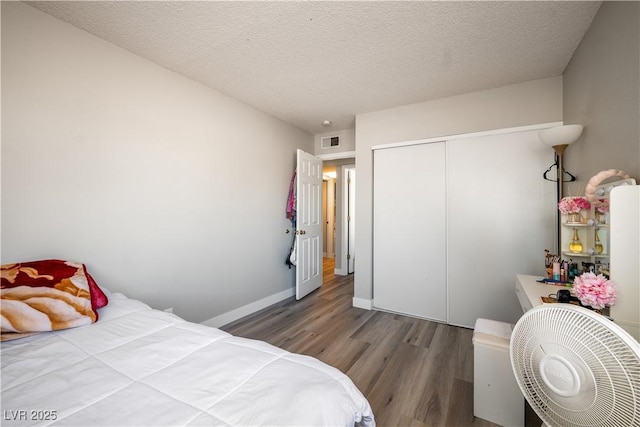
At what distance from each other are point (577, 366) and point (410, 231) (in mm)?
2248

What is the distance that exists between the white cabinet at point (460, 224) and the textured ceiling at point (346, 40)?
2.41ft

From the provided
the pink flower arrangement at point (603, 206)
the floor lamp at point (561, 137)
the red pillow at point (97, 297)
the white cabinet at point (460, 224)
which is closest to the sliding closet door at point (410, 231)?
the white cabinet at point (460, 224)

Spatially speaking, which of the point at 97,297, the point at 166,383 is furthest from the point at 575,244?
the point at 97,297

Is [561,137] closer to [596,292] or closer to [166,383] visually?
[596,292]

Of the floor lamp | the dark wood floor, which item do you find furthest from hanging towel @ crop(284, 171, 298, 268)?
the floor lamp

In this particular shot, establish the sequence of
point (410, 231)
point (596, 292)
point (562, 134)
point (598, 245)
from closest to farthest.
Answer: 1. point (596, 292)
2. point (598, 245)
3. point (562, 134)
4. point (410, 231)

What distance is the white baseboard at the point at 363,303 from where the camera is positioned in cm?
330

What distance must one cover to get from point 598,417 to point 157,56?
3.23 metres

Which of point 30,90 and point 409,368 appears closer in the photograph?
point 30,90

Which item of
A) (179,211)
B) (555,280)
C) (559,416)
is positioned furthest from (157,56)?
(555,280)

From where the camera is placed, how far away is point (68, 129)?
5.77 ft

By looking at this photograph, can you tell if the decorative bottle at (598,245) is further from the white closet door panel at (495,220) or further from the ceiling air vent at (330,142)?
the ceiling air vent at (330,142)

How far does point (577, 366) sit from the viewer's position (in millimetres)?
856

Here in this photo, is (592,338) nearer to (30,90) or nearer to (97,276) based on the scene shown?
(97,276)
